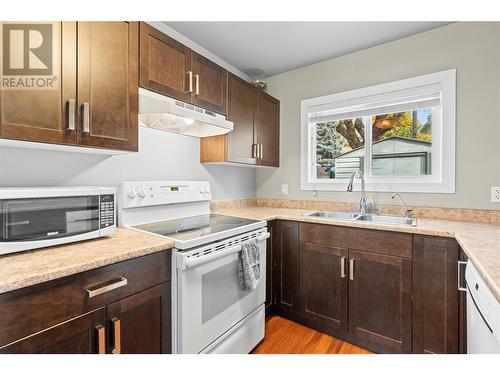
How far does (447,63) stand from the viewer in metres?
1.95

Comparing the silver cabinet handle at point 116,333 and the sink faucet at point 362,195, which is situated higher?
the sink faucet at point 362,195

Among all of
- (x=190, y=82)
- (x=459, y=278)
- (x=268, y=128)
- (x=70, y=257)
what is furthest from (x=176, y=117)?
(x=459, y=278)

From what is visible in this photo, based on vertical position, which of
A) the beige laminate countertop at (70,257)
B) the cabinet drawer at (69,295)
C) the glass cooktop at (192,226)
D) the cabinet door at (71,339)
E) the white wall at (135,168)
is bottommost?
the cabinet door at (71,339)

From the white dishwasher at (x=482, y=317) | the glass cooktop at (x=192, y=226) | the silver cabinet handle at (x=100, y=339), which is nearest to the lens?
the white dishwasher at (x=482, y=317)

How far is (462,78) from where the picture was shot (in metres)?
1.90

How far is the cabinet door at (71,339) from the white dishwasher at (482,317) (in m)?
1.29

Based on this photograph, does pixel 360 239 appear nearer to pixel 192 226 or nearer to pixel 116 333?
pixel 192 226

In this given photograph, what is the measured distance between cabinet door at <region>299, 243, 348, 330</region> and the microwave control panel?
1360mm

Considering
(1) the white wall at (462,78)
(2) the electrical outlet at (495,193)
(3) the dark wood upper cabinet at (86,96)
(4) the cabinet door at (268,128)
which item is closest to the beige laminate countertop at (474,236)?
(2) the electrical outlet at (495,193)

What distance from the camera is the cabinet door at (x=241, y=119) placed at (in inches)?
85.3

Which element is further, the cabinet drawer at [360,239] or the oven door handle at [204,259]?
the cabinet drawer at [360,239]

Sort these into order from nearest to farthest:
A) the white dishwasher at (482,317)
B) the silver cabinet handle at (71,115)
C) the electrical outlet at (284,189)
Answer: the white dishwasher at (482,317), the silver cabinet handle at (71,115), the electrical outlet at (284,189)

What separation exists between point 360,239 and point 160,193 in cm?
143

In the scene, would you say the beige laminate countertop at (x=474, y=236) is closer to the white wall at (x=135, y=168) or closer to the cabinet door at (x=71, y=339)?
the white wall at (x=135, y=168)
